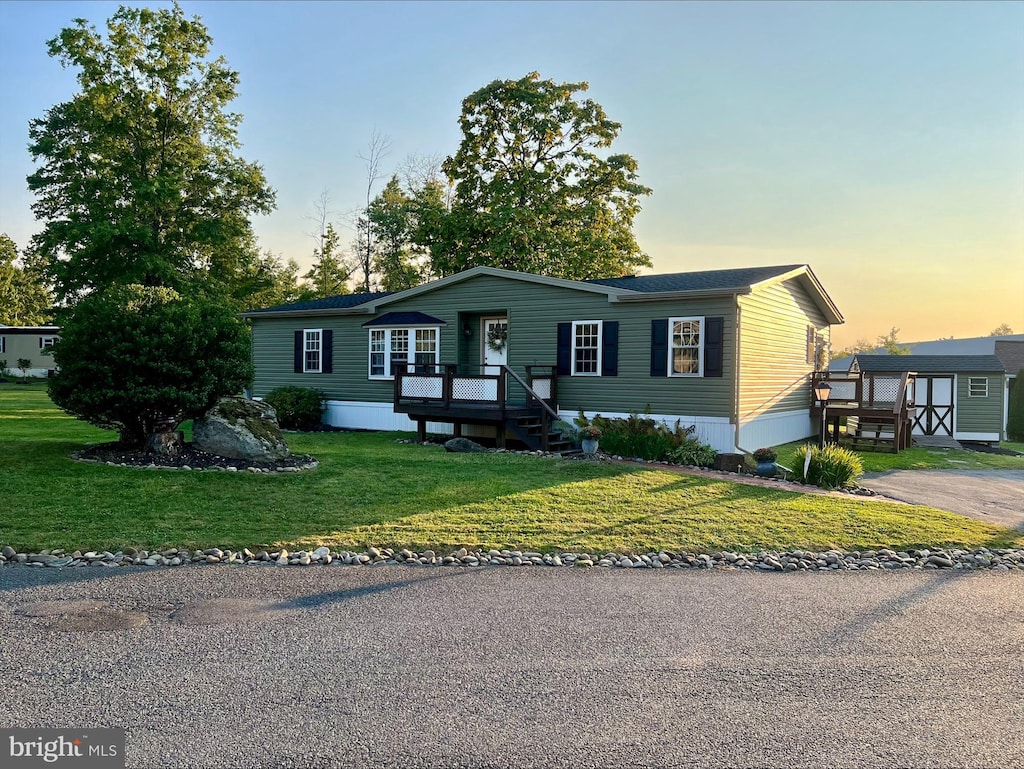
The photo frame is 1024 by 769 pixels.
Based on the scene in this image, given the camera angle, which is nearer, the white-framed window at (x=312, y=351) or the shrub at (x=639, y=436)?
the shrub at (x=639, y=436)

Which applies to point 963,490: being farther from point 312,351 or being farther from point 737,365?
point 312,351

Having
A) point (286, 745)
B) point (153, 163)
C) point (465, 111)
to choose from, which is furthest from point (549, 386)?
point (153, 163)

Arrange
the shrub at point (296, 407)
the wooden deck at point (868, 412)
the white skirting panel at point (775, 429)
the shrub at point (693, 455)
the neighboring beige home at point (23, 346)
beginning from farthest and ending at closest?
the neighboring beige home at point (23, 346) < the shrub at point (296, 407) < the wooden deck at point (868, 412) < the white skirting panel at point (775, 429) < the shrub at point (693, 455)

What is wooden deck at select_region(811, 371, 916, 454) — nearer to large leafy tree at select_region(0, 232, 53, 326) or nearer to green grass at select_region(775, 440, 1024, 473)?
green grass at select_region(775, 440, 1024, 473)

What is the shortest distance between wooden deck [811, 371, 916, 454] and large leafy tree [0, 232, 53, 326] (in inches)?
2061

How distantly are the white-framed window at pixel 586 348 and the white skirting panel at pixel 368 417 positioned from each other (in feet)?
12.2

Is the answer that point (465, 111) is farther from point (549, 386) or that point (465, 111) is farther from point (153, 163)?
point (549, 386)

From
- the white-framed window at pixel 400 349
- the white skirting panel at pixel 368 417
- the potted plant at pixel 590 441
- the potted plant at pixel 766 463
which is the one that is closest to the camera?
the potted plant at pixel 766 463

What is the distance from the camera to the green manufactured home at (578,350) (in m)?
14.4

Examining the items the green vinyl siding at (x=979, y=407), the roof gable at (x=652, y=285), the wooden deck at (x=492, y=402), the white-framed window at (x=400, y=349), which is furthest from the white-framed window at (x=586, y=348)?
the green vinyl siding at (x=979, y=407)

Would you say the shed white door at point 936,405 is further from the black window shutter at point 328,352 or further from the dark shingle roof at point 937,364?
the black window shutter at point 328,352

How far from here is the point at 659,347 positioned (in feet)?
48.4

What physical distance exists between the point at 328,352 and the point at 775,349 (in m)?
11.9

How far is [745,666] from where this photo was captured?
4051 millimetres
